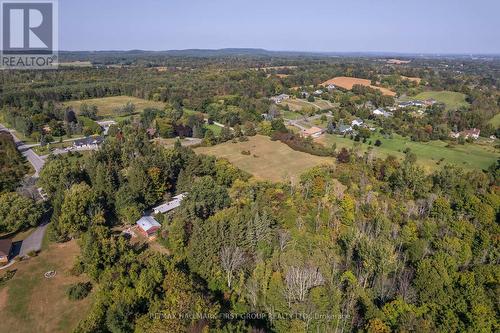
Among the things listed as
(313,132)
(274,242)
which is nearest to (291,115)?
(313,132)

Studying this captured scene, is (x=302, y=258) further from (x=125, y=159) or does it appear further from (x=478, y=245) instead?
(x=125, y=159)

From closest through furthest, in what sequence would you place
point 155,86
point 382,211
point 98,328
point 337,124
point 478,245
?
point 98,328
point 478,245
point 382,211
point 337,124
point 155,86

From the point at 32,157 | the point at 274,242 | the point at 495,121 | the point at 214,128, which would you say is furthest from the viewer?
→ the point at 495,121

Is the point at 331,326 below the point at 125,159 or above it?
below

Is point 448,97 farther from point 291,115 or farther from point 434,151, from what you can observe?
point 434,151

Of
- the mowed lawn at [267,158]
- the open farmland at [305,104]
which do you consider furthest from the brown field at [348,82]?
the mowed lawn at [267,158]

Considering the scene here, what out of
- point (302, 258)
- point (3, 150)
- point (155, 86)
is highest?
point (155, 86)

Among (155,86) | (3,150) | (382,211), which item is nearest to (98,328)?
(382,211)
